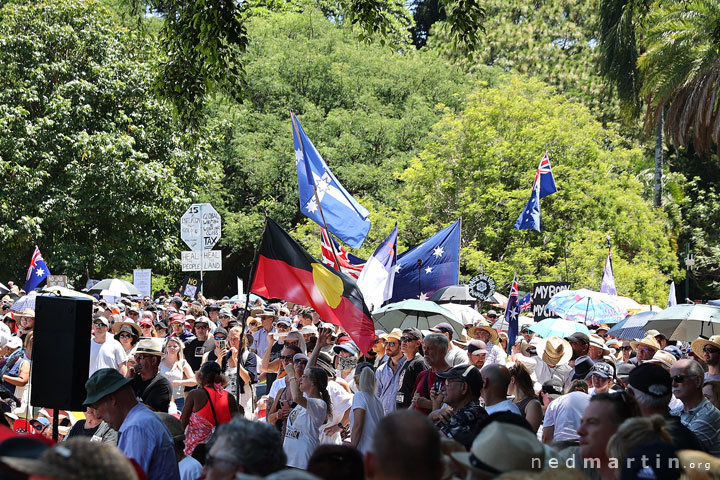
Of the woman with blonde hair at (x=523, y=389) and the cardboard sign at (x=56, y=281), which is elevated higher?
the cardboard sign at (x=56, y=281)

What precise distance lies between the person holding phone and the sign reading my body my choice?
294 inches

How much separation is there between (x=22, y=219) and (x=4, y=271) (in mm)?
6456

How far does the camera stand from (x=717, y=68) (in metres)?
23.4

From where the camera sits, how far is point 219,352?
11.8 metres

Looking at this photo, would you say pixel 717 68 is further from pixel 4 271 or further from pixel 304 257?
pixel 4 271

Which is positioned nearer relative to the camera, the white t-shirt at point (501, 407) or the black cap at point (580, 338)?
the white t-shirt at point (501, 407)

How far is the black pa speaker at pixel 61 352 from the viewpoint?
6.95 meters

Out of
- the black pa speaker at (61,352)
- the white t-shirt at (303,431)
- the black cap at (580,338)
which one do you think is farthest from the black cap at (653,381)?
the black cap at (580,338)

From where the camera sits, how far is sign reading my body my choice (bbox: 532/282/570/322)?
56.4ft

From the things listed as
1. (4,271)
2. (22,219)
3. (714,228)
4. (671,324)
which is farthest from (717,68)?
(4,271)

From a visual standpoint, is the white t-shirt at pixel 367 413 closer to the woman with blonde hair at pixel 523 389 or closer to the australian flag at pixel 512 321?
the woman with blonde hair at pixel 523 389

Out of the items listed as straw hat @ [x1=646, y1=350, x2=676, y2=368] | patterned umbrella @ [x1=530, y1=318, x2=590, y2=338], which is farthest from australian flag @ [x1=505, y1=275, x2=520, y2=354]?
straw hat @ [x1=646, y1=350, x2=676, y2=368]

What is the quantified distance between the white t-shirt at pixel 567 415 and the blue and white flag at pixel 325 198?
624 centimetres

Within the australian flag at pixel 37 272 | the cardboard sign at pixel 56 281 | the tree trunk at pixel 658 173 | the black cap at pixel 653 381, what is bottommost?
the black cap at pixel 653 381
